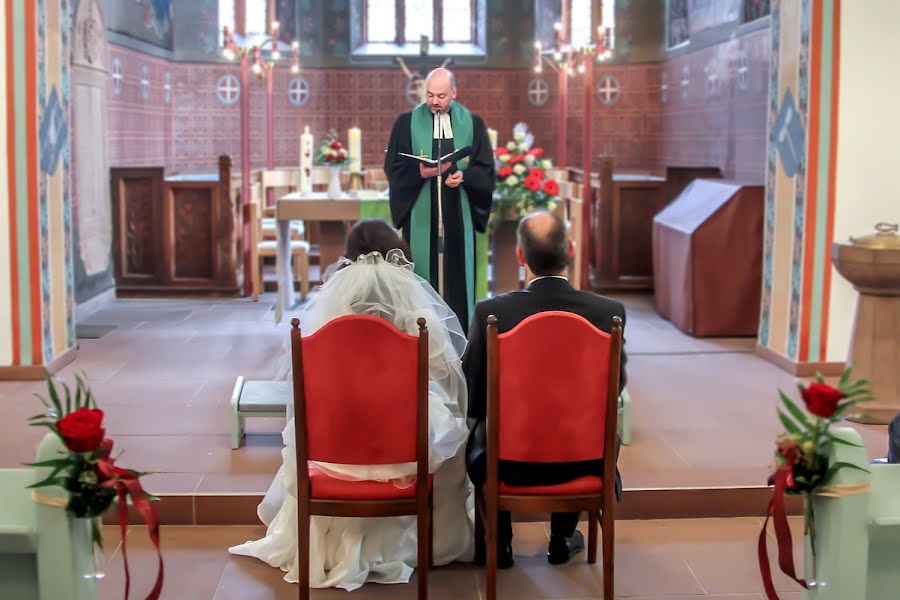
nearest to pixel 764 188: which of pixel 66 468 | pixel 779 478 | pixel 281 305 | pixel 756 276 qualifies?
pixel 756 276

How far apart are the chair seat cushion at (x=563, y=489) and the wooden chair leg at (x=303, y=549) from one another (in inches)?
25.0

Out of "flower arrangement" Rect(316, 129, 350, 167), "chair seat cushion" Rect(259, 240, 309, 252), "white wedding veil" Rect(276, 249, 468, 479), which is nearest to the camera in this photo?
"white wedding veil" Rect(276, 249, 468, 479)

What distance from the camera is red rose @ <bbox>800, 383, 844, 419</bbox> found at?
245 cm

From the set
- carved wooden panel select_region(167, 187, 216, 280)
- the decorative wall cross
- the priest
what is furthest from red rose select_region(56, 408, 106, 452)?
the decorative wall cross

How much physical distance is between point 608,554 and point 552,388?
0.60m

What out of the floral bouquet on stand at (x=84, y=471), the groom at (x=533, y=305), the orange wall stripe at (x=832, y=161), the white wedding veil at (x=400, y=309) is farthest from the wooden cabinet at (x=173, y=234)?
the floral bouquet on stand at (x=84, y=471)

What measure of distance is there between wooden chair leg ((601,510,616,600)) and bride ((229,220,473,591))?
61cm

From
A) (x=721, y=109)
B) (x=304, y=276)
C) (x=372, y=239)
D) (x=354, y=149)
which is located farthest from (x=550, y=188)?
(x=372, y=239)

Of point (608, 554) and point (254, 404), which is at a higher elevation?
point (254, 404)

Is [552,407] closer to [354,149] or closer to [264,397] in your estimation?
[264,397]

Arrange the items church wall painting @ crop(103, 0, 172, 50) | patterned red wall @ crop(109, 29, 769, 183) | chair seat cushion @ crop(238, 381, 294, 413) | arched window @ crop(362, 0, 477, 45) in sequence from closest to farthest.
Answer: chair seat cushion @ crop(238, 381, 294, 413)
church wall painting @ crop(103, 0, 172, 50)
patterned red wall @ crop(109, 29, 769, 183)
arched window @ crop(362, 0, 477, 45)

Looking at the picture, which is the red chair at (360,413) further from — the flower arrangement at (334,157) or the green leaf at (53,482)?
the flower arrangement at (334,157)

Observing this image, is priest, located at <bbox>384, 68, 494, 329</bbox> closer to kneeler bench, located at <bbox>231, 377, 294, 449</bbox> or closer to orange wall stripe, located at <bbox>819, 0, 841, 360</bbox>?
kneeler bench, located at <bbox>231, 377, 294, 449</bbox>

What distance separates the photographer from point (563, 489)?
3572mm
